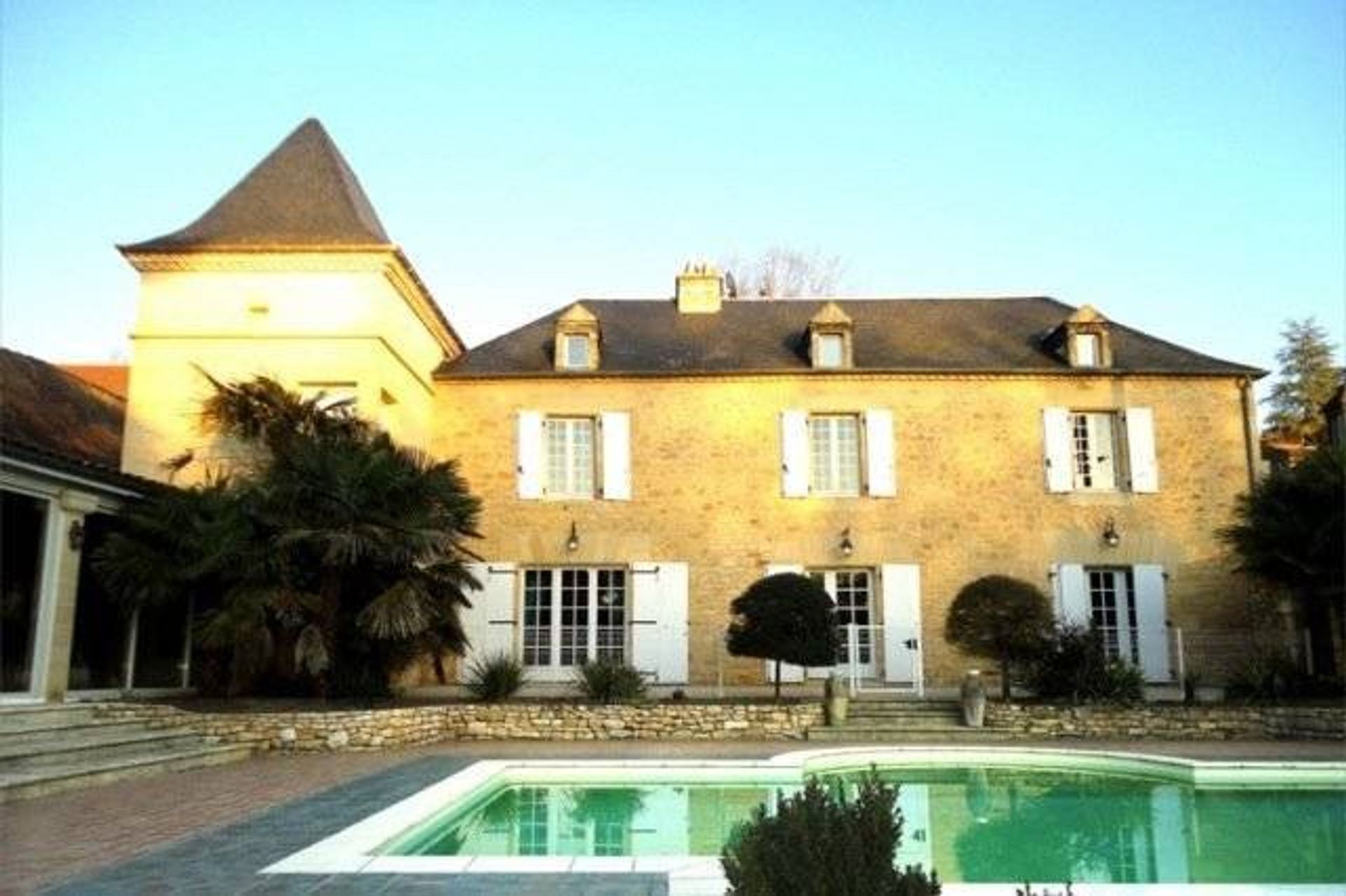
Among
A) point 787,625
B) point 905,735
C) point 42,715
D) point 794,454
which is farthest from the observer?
point 794,454

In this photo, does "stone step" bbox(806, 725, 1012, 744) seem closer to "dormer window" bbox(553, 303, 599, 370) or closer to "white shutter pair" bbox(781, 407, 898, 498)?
"white shutter pair" bbox(781, 407, 898, 498)

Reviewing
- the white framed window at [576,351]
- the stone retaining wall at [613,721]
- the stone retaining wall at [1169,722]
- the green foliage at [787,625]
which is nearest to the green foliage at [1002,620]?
the stone retaining wall at [1169,722]

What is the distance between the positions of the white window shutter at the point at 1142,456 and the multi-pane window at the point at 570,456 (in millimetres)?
8793

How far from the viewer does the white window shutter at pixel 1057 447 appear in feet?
53.3

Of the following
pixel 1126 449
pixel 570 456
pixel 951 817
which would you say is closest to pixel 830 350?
pixel 570 456

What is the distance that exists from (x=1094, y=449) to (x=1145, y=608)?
2694 millimetres

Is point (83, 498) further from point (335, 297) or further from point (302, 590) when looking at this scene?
point (335, 297)

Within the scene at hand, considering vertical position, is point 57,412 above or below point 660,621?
above

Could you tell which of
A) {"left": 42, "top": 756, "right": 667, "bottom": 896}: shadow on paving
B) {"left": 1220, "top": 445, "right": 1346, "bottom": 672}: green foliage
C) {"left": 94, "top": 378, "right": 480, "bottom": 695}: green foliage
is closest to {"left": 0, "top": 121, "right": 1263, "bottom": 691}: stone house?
{"left": 1220, "top": 445, "right": 1346, "bottom": 672}: green foliage

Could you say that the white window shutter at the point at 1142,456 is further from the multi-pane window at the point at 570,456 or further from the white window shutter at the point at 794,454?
the multi-pane window at the point at 570,456

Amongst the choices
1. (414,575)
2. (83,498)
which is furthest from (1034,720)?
(83,498)

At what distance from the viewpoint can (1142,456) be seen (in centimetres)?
1623

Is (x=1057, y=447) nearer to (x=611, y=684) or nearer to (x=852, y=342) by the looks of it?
(x=852, y=342)

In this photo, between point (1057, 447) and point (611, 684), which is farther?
point (1057, 447)
